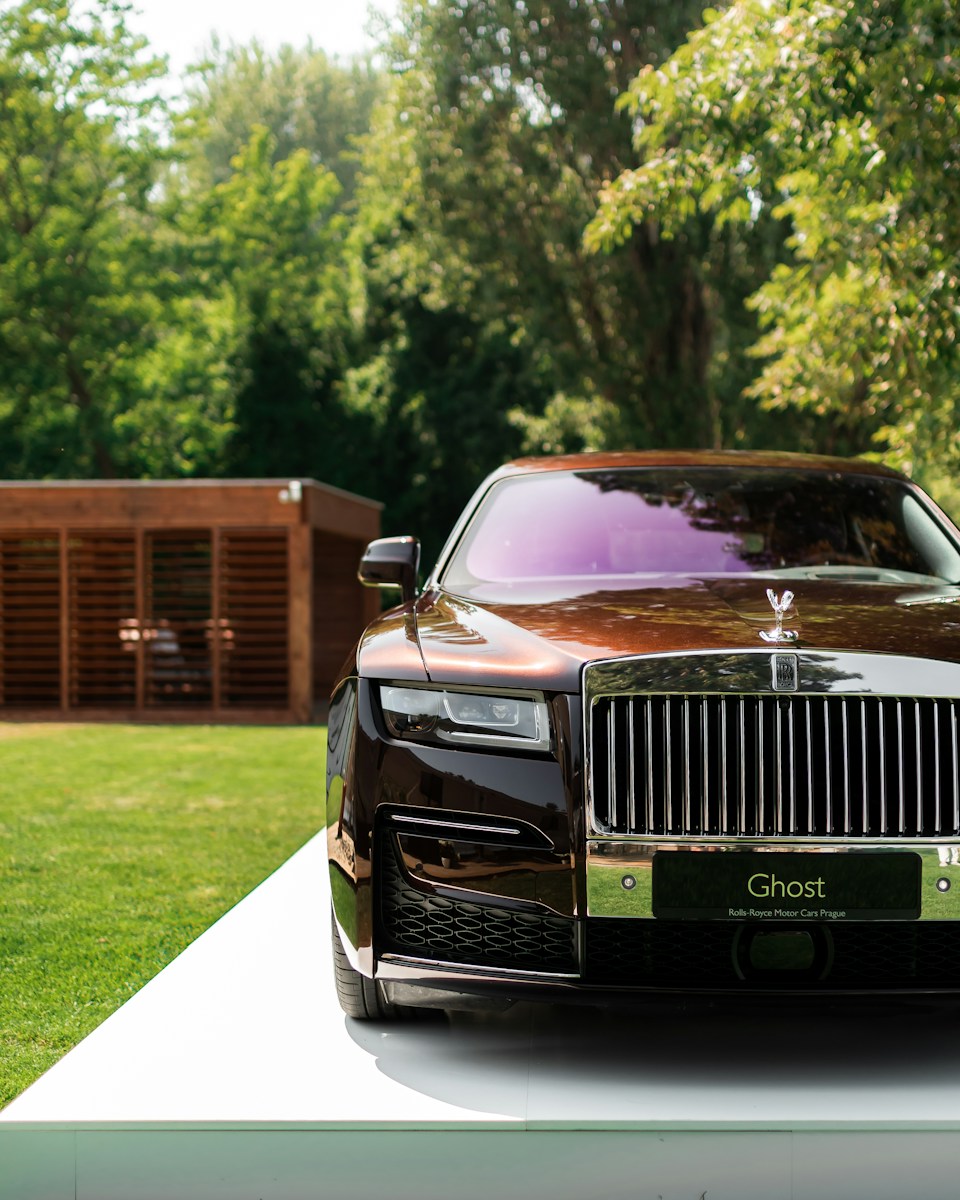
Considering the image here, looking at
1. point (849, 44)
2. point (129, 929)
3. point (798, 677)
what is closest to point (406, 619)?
point (798, 677)

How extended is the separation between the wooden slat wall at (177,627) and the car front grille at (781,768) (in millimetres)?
17052

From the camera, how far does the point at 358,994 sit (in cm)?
409

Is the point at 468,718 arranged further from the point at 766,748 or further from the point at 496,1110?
the point at 496,1110

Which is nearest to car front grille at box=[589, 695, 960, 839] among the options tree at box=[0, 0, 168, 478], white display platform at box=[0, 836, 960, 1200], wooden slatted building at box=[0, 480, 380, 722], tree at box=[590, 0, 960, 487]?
white display platform at box=[0, 836, 960, 1200]

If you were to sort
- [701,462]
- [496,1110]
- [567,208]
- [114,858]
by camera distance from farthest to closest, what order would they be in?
[567,208] → [114,858] → [701,462] → [496,1110]

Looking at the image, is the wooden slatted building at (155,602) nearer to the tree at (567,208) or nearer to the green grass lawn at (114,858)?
the green grass lawn at (114,858)

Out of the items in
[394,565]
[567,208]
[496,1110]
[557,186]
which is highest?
[557,186]

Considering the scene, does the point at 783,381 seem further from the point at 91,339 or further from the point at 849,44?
the point at 91,339

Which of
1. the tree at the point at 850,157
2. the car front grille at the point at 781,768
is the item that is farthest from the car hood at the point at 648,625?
the tree at the point at 850,157

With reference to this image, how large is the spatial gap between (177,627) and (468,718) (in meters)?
17.2

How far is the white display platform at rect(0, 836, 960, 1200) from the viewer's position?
320 centimetres

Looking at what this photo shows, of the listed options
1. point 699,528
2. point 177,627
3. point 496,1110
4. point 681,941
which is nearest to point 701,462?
point 699,528

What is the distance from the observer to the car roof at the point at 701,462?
17.8 ft

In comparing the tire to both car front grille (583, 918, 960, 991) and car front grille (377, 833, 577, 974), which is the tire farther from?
car front grille (583, 918, 960, 991)
